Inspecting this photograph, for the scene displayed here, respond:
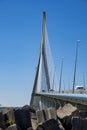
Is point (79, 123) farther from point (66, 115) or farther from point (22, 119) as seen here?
point (22, 119)

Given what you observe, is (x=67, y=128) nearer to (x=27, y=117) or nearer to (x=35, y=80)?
(x=27, y=117)

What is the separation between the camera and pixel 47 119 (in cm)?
1752

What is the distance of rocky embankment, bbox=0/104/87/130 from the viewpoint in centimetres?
1523

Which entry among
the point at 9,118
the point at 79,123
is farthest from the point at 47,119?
the point at 79,123

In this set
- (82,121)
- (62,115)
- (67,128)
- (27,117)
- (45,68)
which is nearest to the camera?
(82,121)

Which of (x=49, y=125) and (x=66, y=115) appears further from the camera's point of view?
(x=66, y=115)

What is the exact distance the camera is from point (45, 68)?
247ft

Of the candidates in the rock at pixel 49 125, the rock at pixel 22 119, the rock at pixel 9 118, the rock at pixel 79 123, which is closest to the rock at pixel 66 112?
the rock at pixel 22 119

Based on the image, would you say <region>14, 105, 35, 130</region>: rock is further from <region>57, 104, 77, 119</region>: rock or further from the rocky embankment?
<region>57, 104, 77, 119</region>: rock

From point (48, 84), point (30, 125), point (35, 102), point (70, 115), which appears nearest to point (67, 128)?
point (70, 115)

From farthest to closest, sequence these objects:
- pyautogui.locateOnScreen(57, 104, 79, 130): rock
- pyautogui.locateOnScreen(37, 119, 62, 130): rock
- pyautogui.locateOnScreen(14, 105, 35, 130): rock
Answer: pyautogui.locateOnScreen(14, 105, 35, 130): rock, pyautogui.locateOnScreen(57, 104, 79, 130): rock, pyautogui.locateOnScreen(37, 119, 62, 130): rock

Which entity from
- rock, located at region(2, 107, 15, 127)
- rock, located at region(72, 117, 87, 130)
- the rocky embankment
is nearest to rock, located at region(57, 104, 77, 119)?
the rocky embankment

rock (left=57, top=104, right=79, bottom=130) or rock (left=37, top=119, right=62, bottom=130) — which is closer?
rock (left=37, top=119, right=62, bottom=130)

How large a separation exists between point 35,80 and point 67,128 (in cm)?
6411
